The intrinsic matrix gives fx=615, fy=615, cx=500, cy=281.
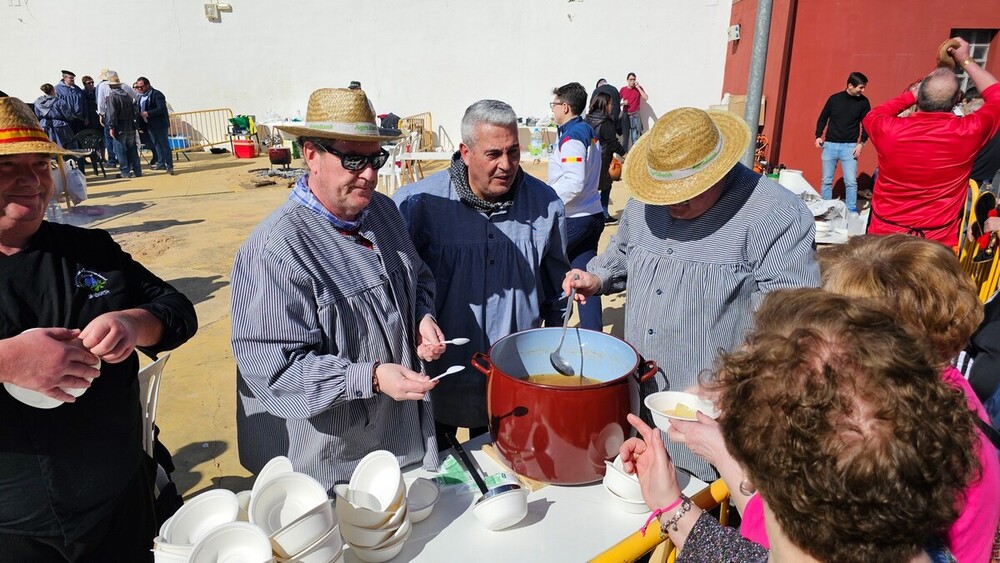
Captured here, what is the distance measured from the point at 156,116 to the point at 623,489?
14520 millimetres

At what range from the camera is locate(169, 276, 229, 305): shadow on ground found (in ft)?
19.6

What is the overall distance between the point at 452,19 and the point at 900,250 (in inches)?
637

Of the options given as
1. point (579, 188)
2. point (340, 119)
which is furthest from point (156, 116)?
point (340, 119)

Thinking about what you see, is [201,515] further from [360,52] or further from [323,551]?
[360,52]

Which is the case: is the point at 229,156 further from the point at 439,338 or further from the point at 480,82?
the point at 439,338

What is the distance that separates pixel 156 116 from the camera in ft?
43.3

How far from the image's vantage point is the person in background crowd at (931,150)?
13.5 ft

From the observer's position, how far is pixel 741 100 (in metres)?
11.6

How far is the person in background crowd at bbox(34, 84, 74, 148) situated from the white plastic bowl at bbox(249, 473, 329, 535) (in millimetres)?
13611

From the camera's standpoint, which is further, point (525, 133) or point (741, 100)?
point (525, 133)

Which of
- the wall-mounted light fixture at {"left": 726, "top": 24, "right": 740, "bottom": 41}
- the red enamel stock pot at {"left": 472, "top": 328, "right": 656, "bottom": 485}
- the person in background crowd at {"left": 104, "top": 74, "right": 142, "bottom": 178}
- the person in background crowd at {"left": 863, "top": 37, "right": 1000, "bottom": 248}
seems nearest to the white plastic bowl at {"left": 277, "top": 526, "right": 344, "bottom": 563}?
the red enamel stock pot at {"left": 472, "top": 328, "right": 656, "bottom": 485}

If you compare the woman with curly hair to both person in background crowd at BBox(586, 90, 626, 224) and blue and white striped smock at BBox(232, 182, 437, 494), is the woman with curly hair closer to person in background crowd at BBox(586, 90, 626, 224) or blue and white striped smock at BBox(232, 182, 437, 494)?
blue and white striped smock at BBox(232, 182, 437, 494)

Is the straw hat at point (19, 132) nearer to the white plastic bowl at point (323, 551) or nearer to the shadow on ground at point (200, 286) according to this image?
the white plastic bowl at point (323, 551)

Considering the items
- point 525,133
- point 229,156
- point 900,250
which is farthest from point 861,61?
point 229,156
